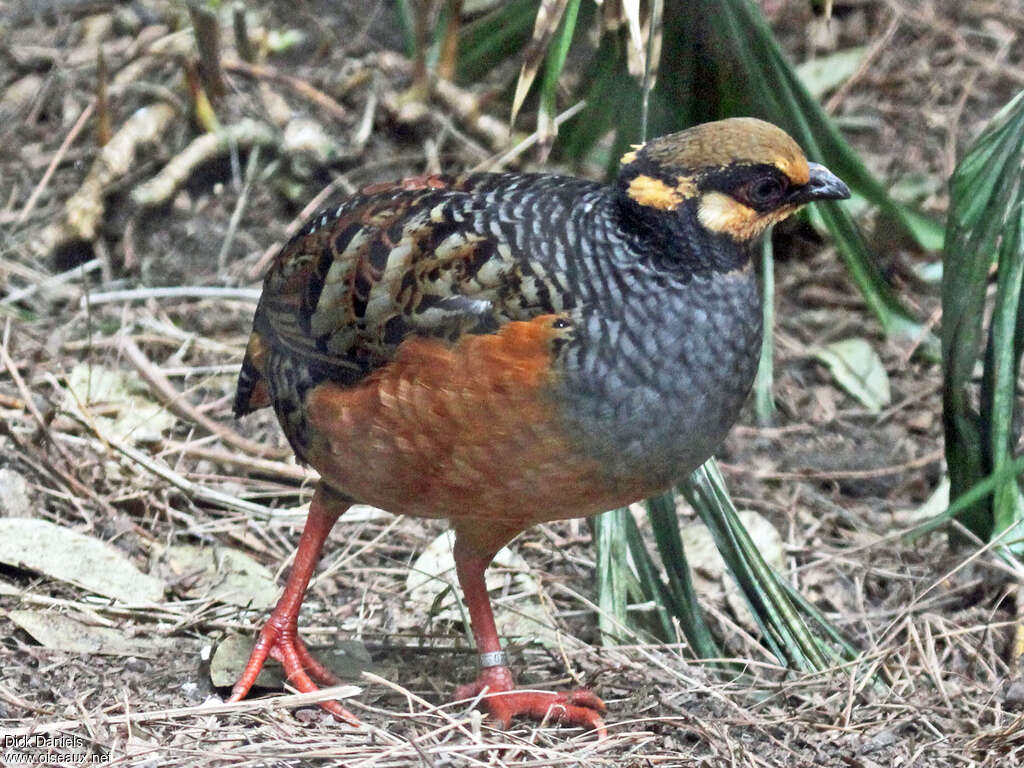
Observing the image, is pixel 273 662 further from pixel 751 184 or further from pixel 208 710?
pixel 751 184

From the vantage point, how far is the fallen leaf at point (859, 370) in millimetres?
5625

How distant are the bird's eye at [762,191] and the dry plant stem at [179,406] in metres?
2.34

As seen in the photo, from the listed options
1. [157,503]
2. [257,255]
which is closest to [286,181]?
[257,255]

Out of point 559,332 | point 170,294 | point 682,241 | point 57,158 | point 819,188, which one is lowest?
point 170,294

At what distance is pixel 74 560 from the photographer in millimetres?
4160

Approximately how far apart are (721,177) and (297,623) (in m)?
1.80

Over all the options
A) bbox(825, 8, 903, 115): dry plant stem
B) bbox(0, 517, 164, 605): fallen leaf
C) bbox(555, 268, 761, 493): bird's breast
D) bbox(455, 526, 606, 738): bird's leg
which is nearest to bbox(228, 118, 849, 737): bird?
bbox(555, 268, 761, 493): bird's breast

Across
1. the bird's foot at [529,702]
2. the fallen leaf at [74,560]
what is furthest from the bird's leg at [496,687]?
the fallen leaf at [74,560]

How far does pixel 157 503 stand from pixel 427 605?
3.25 ft

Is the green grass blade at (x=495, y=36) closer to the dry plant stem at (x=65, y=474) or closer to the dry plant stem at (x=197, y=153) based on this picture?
the dry plant stem at (x=197, y=153)

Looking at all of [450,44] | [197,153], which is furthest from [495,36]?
[197,153]

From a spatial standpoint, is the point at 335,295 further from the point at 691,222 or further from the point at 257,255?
the point at 257,255

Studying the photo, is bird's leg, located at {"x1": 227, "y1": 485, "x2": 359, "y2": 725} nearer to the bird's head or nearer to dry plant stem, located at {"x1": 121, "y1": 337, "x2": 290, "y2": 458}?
dry plant stem, located at {"x1": 121, "y1": 337, "x2": 290, "y2": 458}

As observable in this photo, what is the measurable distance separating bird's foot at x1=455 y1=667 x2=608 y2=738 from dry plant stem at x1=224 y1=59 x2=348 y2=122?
11.1 ft
